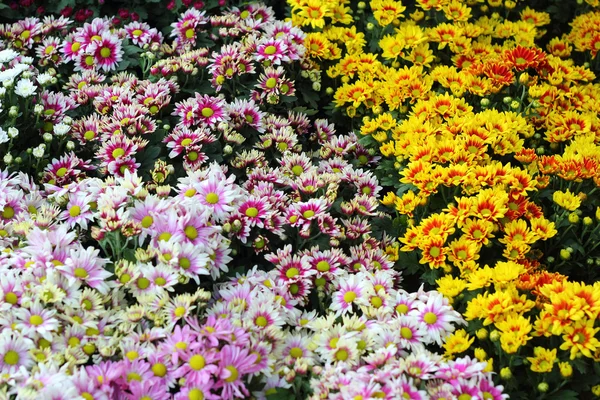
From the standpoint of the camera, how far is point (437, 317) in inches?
103

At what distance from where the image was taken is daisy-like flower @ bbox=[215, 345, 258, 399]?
7.33ft

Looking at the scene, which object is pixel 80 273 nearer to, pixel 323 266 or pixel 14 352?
pixel 14 352

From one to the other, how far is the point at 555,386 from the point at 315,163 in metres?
1.58

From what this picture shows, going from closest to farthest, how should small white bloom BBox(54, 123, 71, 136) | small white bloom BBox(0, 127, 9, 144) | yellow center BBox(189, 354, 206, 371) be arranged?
yellow center BBox(189, 354, 206, 371) → small white bloom BBox(0, 127, 9, 144) → small white bloom BBox(54, 123, 71, 136)

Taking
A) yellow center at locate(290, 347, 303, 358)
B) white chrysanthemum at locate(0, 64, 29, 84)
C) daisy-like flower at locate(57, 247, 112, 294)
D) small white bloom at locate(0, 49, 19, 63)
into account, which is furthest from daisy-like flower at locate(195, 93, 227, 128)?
yellow center at locate(290, 347, 303, 358)

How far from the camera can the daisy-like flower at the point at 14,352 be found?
7.34 feet

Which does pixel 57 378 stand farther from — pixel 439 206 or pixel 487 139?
pixel 487 139

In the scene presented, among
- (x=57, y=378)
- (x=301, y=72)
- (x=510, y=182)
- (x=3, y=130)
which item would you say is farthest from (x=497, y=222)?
(x=3, y=130)

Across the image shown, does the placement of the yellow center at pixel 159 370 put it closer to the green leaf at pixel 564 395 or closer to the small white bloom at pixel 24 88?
the green leaf at pixel 564 395

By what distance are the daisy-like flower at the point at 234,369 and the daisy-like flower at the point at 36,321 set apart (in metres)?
0.54

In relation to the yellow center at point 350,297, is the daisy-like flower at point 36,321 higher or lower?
higher

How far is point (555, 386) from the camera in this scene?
2502 millimetres

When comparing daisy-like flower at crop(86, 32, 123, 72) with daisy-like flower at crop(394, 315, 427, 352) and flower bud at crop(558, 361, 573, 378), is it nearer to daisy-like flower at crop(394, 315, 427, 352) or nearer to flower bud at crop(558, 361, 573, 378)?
daisy-like flower at crop(394, 315, 427, 352)

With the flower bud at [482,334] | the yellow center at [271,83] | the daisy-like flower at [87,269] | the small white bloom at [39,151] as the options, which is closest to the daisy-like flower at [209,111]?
the yellow center at [271,83]
